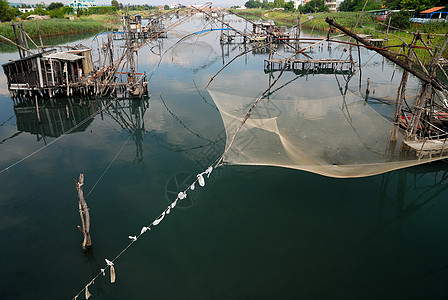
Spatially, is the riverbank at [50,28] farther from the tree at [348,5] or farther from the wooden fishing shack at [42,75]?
the tree at [348,5]

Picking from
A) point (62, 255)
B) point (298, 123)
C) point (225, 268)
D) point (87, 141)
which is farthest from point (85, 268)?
point (298, 123)

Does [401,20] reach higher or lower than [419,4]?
lower

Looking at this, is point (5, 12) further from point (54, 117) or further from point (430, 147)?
point (430, 147)

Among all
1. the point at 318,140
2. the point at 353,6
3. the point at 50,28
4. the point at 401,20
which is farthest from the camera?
the point at 353,6

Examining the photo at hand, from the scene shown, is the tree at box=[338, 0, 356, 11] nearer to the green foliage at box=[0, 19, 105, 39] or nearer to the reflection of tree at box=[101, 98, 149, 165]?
the green foliage at box=[0, 19, 105, 39]

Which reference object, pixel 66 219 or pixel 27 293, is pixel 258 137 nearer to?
pixel 66 219

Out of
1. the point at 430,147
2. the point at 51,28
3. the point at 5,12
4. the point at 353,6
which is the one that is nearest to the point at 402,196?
the point at 430,147
